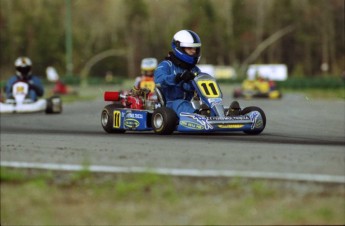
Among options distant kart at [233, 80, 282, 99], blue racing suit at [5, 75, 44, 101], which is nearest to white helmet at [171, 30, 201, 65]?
blue racing suit at [5, 75, 44, 101]

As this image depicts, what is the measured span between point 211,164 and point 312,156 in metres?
1.20

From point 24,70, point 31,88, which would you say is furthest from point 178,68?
point 24,70

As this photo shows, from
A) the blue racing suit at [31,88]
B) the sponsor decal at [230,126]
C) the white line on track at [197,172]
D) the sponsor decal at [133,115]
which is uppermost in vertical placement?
the blue racing suit at [31,88]

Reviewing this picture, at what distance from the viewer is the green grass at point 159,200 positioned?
5.67m

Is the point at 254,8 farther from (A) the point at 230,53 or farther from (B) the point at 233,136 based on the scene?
(B) the point at 233,136

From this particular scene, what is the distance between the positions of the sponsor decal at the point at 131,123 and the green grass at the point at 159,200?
6190 millimetres

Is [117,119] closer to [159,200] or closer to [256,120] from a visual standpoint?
[256,120]

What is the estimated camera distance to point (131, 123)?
13273mm

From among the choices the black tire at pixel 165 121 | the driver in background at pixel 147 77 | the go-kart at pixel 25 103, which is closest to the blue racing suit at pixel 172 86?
the black tire at pixel 165 121

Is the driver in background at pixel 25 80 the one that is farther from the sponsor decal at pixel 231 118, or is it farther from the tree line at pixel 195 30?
the tree line at pixel 195 30

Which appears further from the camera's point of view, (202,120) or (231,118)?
(231,118)

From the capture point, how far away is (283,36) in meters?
109

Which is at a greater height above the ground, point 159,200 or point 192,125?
point 192,125

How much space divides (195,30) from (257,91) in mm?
70966
